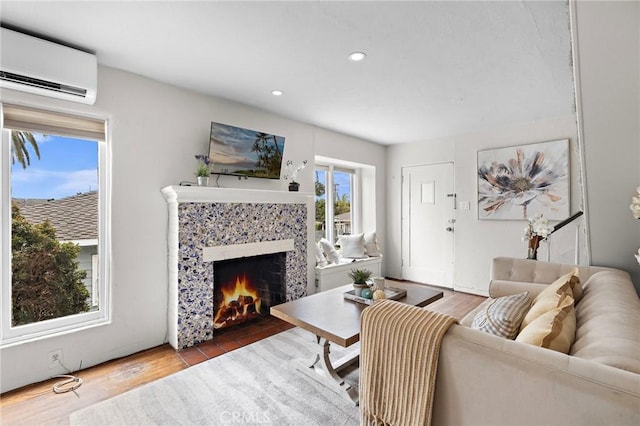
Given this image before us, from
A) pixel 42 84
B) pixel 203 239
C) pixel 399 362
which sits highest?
pixel 42 84

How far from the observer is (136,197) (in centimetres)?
254

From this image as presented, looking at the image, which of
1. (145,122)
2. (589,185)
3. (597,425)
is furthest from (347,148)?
(597,425)

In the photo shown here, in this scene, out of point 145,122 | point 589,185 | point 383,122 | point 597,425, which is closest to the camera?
point 597,425

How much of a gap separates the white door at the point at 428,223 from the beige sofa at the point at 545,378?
11.7 ft

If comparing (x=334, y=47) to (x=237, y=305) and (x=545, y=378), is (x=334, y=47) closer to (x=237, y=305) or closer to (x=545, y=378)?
(x=545, y=378)

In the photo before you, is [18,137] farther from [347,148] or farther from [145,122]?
[347,148]

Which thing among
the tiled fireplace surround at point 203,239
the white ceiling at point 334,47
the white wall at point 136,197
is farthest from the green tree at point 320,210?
the white wall at point 136,197

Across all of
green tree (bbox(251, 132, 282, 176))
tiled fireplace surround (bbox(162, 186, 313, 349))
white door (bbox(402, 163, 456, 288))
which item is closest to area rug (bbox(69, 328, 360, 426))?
tiled fireplace surround (bbox(162, 186, 313, 349))

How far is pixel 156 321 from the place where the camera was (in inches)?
105

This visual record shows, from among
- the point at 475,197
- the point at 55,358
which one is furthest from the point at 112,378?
the point at 475,197

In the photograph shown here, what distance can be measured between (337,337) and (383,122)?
9.72ft

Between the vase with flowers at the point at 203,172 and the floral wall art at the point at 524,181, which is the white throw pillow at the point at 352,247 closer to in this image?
the floral wall art at the point at 524,181

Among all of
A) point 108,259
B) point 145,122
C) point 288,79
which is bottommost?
A: point 108,259

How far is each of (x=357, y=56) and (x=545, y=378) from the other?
2.15 m
